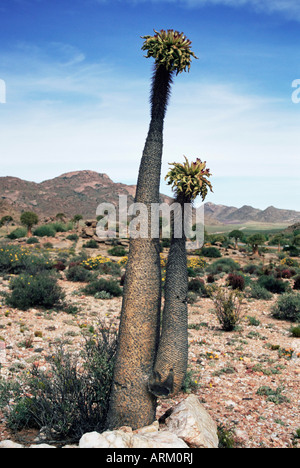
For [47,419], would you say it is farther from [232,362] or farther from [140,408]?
[232,362]

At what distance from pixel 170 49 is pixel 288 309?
10230mm

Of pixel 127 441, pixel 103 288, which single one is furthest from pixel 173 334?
pixel 103 288

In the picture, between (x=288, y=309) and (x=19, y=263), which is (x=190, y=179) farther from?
(x=19, y=263)

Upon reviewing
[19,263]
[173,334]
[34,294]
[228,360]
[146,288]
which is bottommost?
[228,360]

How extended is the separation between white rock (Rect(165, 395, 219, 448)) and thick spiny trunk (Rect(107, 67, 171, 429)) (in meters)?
0.34

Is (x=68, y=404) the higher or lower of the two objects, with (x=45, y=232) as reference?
lower

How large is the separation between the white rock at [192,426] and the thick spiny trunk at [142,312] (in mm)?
338

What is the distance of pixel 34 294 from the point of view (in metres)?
11.8

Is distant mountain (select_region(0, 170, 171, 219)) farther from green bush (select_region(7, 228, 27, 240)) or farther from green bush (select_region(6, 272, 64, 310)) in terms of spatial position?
green bush (select_region(6, 272, 64, 310))

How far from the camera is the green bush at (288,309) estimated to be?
1184 centimetres

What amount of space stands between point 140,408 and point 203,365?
13.0 feet

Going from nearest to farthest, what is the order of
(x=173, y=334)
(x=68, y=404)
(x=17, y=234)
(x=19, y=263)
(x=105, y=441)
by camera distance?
(x=105, y=441)
(x=173, y=334)
(x=68, y=404)
(x=19, y=263)
(x=17, y=234)

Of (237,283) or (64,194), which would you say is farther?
(64,194)

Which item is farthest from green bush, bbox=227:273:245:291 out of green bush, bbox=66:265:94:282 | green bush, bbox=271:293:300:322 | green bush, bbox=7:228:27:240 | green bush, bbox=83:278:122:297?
green bush, bbox=7:228:27:240
